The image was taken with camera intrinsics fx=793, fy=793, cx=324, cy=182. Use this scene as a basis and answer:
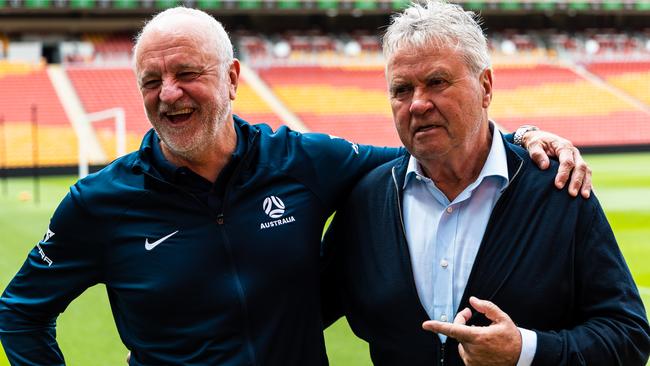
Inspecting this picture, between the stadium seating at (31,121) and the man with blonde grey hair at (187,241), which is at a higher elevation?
the man with blonde grey hair at (187,241)

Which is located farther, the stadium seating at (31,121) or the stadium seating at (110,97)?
the stadium seating at (110,97)

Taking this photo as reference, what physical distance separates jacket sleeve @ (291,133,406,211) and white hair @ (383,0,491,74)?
64cm

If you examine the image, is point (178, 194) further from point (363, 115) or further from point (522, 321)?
point (363, 115)

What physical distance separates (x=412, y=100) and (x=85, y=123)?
27.4 meters

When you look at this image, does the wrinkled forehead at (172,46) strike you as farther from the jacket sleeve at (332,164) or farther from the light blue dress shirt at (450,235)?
the light blue dress shirt at (450,235)

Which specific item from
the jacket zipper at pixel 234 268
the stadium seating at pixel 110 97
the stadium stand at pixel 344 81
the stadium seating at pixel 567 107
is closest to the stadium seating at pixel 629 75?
the stadium stand at pixel 344 81

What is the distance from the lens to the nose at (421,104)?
99.6 inches

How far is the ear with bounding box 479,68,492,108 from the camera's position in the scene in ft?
8.64

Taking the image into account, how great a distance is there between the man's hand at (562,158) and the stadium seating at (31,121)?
75.6ft

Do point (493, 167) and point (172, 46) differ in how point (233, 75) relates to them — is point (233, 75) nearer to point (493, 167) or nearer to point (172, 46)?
point (172, 46)

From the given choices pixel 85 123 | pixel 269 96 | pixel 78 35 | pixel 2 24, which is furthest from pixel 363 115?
pixel 2 24

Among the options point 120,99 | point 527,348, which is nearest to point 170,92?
point 527,348

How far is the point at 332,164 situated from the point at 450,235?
0.70 meters

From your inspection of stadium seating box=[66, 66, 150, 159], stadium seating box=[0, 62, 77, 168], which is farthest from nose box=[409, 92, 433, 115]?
stadium seating box=[66, 66, 150, 159]
